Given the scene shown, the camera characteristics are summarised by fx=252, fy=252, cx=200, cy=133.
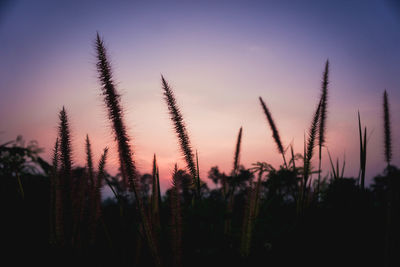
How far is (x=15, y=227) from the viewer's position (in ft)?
5.22

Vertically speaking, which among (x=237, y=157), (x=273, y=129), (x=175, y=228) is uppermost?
(x=273, y=129)

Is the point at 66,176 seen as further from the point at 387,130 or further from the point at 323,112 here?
the point at 387,130

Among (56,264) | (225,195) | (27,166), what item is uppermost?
(27,166)

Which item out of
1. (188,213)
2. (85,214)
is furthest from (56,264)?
(188,213)

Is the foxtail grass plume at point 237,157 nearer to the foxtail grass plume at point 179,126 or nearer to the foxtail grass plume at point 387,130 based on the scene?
the foxtail grass plume at point 179,126

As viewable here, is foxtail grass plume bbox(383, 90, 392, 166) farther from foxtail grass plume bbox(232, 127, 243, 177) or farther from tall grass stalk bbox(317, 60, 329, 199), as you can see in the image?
foxtail grass plume bbox(232, 127, 243, 177)

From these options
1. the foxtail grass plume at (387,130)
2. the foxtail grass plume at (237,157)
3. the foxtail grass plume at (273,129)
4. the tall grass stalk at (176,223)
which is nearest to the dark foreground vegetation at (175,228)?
the tall grass stalk at (176,223)

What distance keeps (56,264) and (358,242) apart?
58.1 inches

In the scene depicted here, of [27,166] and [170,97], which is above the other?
[170,97]

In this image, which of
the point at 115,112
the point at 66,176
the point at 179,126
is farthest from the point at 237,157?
the point at 66,176

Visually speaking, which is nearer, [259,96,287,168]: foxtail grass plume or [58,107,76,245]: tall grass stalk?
[58,107,76,245]: tall grass stalk

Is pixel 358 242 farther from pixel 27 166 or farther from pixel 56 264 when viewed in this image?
pixel 27 166

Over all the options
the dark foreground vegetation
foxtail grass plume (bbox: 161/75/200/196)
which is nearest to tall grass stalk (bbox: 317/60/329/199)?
the dark foreground vegetation

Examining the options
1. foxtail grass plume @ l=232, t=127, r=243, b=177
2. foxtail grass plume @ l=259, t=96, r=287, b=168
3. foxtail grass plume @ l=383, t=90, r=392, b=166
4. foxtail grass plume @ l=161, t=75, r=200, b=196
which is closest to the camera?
foxtail grass plume @ l=161, t=75, r=200, b=196
